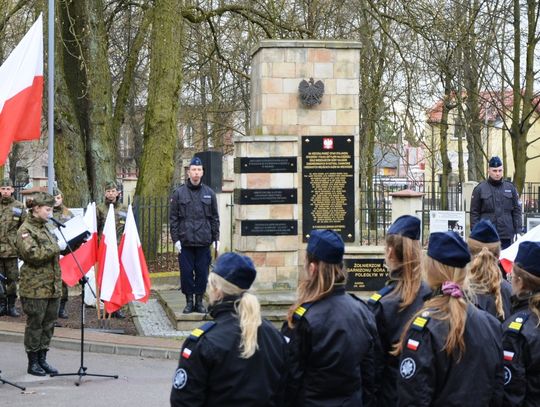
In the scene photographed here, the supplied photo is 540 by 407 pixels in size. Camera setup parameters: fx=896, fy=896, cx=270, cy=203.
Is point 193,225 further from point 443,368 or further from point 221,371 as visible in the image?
point 443,368

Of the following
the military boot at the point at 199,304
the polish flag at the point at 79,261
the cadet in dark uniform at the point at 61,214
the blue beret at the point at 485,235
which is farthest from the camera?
the cadet in dark uniform at the point at 61,214

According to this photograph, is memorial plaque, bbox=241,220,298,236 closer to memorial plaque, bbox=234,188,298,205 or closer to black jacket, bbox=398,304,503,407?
memorial plaque, bbox=234,188,298,205

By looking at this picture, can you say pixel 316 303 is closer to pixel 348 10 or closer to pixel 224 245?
pixel 224 245

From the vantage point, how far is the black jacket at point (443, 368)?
417 centimetres

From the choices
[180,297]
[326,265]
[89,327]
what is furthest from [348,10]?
[326,265]

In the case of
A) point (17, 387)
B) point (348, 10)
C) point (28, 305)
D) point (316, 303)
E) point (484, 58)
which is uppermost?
point (348, 10)

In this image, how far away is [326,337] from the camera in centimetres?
461

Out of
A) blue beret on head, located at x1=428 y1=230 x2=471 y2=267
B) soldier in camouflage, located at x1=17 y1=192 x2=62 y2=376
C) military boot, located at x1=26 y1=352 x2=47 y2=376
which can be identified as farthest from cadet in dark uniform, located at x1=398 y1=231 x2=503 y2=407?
military boot, located at x1=26 y1=352 x2=47 y2=376

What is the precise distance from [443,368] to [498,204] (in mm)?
9169

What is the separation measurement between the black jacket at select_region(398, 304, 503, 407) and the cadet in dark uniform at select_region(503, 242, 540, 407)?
31cm

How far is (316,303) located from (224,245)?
51.0 ft

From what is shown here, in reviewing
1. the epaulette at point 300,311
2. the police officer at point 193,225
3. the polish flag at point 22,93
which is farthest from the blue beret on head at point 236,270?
the police officer at point 193,225

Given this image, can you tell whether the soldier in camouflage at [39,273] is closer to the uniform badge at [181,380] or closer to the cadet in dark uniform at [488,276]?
the cadet in dark uniform at [488,276]

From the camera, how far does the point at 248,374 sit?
4.21 meters
